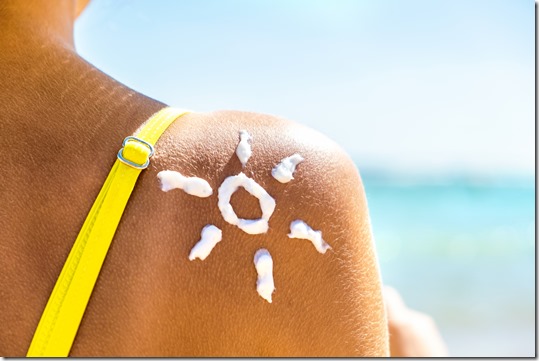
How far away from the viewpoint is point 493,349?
4.74 meters

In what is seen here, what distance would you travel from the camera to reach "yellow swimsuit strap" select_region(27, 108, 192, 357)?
755 millimetres

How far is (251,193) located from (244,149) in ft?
0.21

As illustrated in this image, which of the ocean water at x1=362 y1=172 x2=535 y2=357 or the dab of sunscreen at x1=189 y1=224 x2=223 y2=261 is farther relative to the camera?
the ocean water at x1=362 y1=172 x2=535 y2=357

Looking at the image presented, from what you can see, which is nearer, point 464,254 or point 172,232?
point 172,232

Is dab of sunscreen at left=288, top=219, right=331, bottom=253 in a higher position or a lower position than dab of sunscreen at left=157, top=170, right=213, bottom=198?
lower

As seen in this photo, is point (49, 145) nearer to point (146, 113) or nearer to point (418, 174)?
point (146, 113)

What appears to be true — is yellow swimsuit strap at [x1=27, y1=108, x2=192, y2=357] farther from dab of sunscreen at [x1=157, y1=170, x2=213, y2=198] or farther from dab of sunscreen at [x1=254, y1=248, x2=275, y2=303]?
dab of sunscreen at [x1=254, y1=248, x2=275, y2=303]

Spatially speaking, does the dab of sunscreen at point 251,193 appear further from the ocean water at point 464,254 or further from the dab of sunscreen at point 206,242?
the ocean water at point 464,254

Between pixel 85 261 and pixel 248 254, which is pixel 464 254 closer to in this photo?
pixel 248 254

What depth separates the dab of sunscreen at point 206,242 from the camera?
2.55 feet

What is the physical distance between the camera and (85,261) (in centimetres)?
76

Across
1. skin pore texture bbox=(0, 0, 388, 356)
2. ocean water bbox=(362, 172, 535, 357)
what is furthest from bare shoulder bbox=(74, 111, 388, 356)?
ocean water bbox=(362, 172, 535, 357)

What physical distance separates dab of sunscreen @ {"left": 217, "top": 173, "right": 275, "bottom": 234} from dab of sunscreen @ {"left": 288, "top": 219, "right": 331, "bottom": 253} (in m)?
0.03

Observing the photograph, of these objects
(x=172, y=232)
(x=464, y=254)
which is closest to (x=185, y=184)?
(x=172, y=232)
